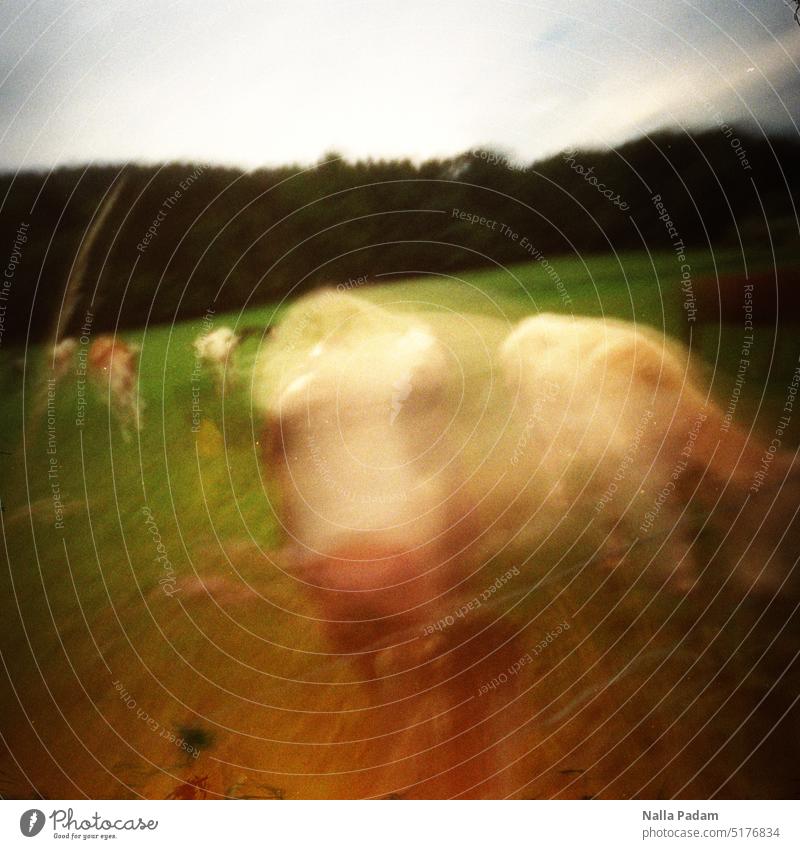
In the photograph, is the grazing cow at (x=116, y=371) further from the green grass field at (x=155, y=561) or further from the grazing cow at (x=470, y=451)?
the grazing cow at (x=470, y=451)

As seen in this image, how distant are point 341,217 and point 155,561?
60 cm

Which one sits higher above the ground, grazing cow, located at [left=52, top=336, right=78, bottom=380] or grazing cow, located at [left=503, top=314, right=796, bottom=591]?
grazing cow, located at [left=52, top=336, right=78, bottom=380]

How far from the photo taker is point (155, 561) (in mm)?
933

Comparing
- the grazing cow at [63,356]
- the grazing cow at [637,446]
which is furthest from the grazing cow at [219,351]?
the grazing cow at [637,446]

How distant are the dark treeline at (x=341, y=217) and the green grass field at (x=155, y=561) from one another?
0.16ft


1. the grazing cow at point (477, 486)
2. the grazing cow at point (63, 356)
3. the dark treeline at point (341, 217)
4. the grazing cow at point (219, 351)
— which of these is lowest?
the grazing cow at point (477, 486)

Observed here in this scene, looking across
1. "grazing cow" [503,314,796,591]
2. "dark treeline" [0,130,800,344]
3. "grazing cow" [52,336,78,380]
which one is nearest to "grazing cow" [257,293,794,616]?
"grazing cow" [503,314,796,591]

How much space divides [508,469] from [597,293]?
0.30 m

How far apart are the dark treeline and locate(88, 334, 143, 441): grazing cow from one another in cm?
4

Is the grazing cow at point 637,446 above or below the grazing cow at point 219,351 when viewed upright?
below

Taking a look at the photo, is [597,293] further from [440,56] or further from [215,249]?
[215,249]

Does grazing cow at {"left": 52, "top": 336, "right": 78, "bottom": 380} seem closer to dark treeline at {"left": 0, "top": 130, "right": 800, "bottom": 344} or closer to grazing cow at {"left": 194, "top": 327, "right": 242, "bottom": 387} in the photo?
dark treeline at {"left": 0, "top": 130, "right": 800, "bottom": 344}

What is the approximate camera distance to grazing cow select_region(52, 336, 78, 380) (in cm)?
93

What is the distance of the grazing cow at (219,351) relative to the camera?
93 centimetres
